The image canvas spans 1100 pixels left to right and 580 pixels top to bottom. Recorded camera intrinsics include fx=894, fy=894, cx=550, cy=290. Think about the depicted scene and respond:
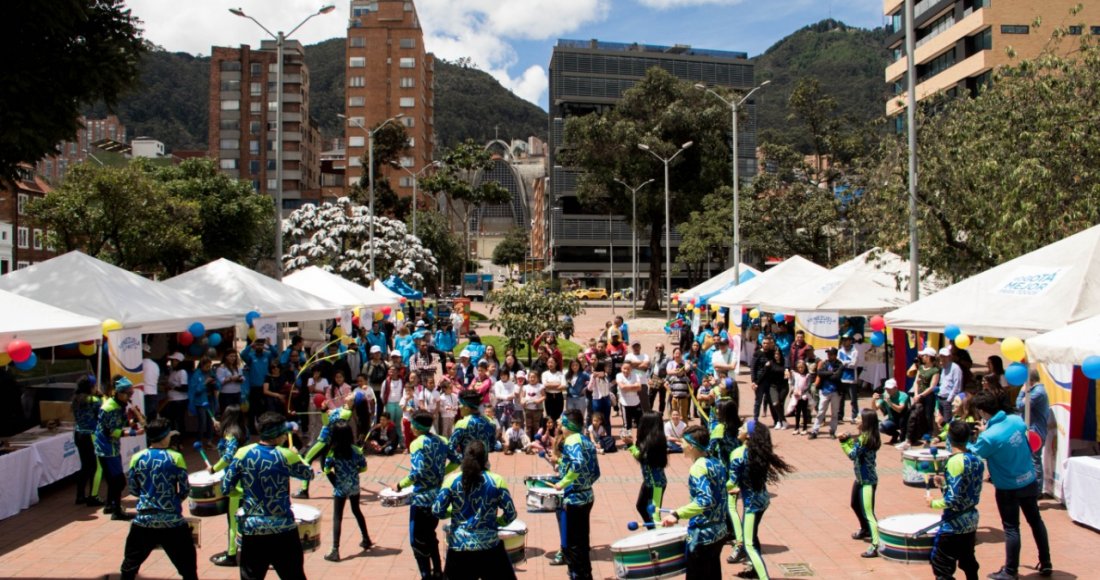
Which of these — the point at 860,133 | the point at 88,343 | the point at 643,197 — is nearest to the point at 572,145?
the point at 643,197

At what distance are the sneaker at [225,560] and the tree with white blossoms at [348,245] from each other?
33.7 meters

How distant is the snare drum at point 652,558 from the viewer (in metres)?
6.63

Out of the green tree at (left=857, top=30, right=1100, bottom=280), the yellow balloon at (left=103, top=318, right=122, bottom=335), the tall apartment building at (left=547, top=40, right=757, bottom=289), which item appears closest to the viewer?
the yellow balloon at (left=103, top=318, right=122, bottom=335)

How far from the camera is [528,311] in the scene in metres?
22.2

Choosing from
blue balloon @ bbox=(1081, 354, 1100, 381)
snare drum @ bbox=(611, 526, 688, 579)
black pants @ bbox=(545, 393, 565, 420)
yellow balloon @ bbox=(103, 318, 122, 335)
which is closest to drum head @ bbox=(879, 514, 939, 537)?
blue balloon @ bbox=(1081, 354, 1100, 381)

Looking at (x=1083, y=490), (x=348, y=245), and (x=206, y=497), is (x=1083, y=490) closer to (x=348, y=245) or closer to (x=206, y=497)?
(x=206, y=497)

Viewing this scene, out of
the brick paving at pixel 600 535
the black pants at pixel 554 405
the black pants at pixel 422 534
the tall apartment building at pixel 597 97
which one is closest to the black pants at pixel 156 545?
the brick paving at pixel 600 535

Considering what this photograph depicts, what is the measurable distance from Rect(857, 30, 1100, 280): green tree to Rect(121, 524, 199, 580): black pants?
1400 centimetres

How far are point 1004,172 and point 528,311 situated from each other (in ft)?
35.9

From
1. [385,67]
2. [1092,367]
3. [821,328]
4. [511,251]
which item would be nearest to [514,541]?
[1092,367]

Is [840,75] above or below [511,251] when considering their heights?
above

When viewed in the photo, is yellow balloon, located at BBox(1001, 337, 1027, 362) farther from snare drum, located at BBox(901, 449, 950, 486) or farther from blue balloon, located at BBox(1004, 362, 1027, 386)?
snare drum, located at BBox(901, 449, 950, 486)

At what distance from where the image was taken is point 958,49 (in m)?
53.1

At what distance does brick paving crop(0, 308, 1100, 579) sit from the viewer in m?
8.07
